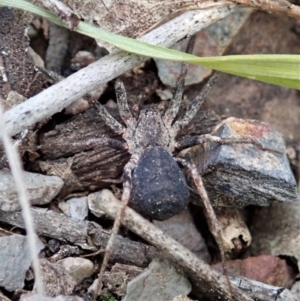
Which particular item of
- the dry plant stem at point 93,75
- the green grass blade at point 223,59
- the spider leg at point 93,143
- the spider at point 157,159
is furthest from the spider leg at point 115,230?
the green grass blade at point 223,59

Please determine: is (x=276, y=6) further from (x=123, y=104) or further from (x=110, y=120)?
(x=110, y=120)

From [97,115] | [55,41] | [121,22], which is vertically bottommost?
[97,115]

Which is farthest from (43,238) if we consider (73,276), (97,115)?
(97,115)

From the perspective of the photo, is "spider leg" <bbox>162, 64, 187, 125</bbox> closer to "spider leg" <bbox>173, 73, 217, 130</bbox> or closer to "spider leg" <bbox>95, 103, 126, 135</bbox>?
"spider leg" <bbox>173, 73, 217, 130</bbox>

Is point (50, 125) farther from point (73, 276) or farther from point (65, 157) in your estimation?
point (73, 276)

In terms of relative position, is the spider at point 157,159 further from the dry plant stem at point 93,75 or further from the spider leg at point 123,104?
the dry plant stem at point 93,75

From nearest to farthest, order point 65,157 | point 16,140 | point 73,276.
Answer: point 73,276 → point 16,140 → point 65,157
